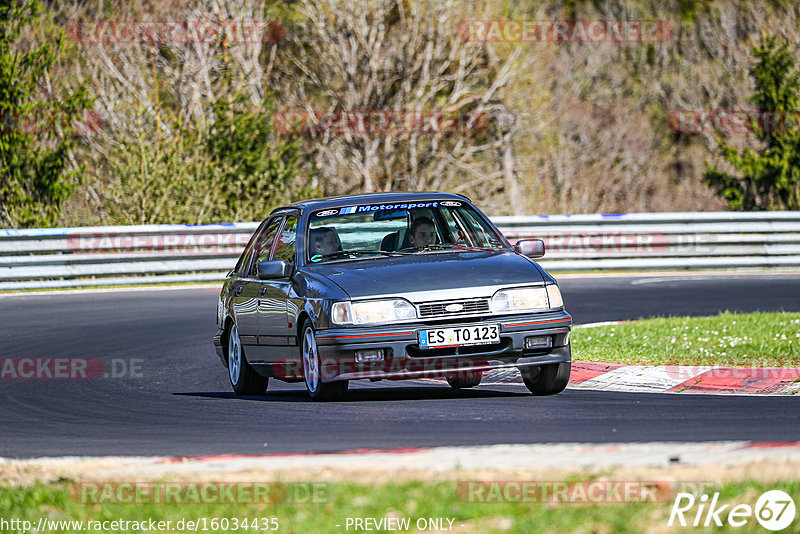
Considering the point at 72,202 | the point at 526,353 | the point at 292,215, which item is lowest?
the point at 72,202

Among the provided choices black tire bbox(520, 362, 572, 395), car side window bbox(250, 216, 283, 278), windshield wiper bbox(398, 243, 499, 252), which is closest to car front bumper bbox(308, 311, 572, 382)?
black tire bbox(520, 362, 572, 395)

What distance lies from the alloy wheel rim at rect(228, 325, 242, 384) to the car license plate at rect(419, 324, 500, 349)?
2.39 m

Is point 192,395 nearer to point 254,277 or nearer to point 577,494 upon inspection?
point 254,277

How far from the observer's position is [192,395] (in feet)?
33.0

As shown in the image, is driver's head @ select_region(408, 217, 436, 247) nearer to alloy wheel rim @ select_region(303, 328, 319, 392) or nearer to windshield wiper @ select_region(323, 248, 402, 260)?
windshield wiper @ select_region(323, 248, 402, 260)

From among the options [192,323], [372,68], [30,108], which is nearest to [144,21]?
[372,68]

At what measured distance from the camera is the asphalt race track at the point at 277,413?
6945mm

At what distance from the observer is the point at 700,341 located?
40.0 feet

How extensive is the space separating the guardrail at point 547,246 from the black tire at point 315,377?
12.5 meters

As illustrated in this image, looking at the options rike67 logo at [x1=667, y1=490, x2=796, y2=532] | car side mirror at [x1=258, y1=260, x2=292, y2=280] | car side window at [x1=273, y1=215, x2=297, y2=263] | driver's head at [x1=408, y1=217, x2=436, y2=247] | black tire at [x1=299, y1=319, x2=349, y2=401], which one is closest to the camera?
rike67 logo at [x1=667, y1=490, x2=796, y2=532]

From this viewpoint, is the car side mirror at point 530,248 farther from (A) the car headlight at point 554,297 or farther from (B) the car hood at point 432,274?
(A) the car headlight at point 554,297

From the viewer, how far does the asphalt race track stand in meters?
6.95

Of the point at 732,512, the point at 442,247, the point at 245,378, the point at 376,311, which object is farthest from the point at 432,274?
the point at 732,512

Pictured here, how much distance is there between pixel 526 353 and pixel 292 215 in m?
2.60
